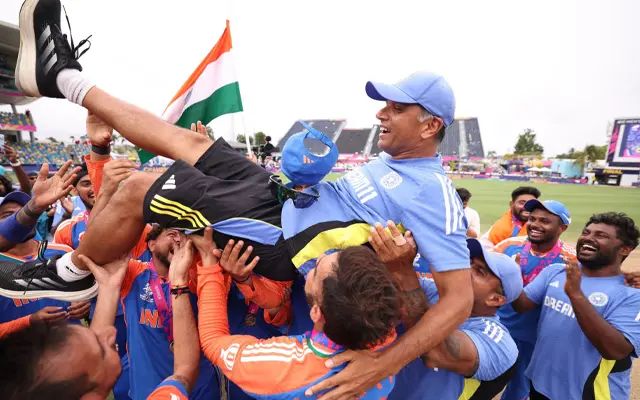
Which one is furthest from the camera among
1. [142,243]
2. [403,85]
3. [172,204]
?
[142,243]

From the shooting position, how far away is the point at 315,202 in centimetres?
198

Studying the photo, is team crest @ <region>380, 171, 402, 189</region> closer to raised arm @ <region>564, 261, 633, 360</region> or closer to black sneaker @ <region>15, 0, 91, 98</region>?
raised arm @ <region>564, 261, 633, 360</region>

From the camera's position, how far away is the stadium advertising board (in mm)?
37597

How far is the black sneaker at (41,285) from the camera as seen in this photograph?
2074 millimetres

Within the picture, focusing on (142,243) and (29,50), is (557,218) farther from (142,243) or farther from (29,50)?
(29,50)

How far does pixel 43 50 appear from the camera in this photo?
240cm

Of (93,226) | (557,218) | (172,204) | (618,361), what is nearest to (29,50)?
(93,226)

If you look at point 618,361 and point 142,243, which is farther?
point 142,243

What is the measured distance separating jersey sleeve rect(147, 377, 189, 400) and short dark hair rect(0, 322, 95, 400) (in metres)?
0.24

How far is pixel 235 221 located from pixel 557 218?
134 inches

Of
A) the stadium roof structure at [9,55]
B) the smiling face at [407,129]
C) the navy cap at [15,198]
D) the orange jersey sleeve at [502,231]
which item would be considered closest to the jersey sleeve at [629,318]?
the smiling face at [407,129]

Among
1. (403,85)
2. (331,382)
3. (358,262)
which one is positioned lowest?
(331,382)

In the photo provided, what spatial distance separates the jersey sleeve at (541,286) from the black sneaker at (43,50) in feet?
12.2

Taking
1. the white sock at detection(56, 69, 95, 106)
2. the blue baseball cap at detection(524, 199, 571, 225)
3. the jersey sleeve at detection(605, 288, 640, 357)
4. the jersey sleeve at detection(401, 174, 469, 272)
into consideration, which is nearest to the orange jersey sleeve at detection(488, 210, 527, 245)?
the blue baseball cap at detection(524, 199, 571, 225)
